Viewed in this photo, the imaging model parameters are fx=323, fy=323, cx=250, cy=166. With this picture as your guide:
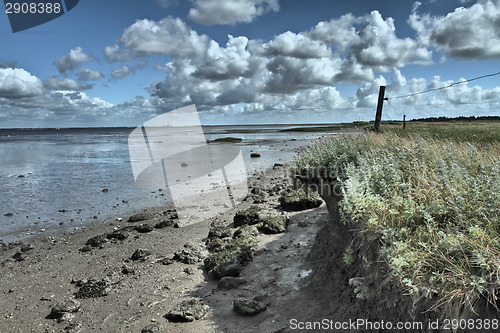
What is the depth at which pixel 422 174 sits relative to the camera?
562 centimetres

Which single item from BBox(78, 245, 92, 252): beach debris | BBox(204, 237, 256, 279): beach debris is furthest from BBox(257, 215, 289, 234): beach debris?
BBox(78, 245, 92, 252): beach debris

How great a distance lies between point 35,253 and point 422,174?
11.4 metres

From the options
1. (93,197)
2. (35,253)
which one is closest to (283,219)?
(35,253)

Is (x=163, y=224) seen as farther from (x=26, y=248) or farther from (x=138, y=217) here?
(x=26, y=248)

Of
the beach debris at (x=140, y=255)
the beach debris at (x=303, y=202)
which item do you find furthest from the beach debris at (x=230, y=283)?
the beach debris at (x=303, y=202)

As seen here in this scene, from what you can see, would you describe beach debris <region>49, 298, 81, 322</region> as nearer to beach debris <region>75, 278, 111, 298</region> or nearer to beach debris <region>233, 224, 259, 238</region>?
beach debris <region>75, 278, 111, 298</region>

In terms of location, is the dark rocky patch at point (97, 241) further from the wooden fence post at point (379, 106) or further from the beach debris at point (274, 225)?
the wooden fence post at point (379, 106)

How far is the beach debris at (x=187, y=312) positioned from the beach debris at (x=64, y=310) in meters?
2.17

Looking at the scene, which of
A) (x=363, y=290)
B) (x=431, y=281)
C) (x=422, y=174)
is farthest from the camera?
(x=422, y=174)

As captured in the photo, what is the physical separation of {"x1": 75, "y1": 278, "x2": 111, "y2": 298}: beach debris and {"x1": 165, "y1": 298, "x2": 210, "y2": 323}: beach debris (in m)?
2.23

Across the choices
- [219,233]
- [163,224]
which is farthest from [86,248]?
[219,233]

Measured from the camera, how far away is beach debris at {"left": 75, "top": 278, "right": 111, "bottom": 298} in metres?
7.63

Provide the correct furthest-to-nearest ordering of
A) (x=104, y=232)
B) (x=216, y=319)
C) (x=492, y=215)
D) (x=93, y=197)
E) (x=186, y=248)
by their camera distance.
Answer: (x=93, y=197)
(x=104, y=232)
(x=186, y=248)
(x=216, y=319)
(x=492, y=215)

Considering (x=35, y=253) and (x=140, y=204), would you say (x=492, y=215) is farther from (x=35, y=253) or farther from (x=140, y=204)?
(x=140, y=204)
